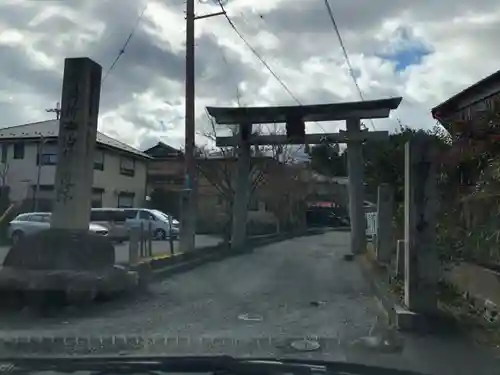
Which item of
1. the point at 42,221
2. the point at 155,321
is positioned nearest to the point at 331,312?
the point at 155,321

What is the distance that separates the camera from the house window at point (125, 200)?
44.2 metres

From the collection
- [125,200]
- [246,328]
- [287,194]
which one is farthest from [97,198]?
[246,328]

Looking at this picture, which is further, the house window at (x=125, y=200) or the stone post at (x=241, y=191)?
the house window at (x=125, y=200)

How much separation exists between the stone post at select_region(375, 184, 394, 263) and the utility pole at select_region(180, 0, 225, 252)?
610cm

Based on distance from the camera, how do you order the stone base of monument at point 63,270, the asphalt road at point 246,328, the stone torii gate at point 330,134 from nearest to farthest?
the asphalt road at point 246,328 < the stone base of monument at point 63,270 < the stone torii gate at point 330,134

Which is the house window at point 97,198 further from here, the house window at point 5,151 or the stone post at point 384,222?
the stone post at point 384,222

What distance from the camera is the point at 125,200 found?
45.3m

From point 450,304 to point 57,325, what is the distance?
5.70m

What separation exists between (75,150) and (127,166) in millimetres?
31719

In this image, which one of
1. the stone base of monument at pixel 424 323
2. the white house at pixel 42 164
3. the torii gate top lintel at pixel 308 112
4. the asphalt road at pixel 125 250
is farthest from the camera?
the white house at pixel 42 164

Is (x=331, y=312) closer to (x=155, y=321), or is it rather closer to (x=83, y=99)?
(x=155, y=321)

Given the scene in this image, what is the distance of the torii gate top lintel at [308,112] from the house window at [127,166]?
20.9 metres

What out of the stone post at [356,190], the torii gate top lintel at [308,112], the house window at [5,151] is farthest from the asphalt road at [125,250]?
the house window at [5,151]

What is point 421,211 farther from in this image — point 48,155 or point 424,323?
point 48,155
